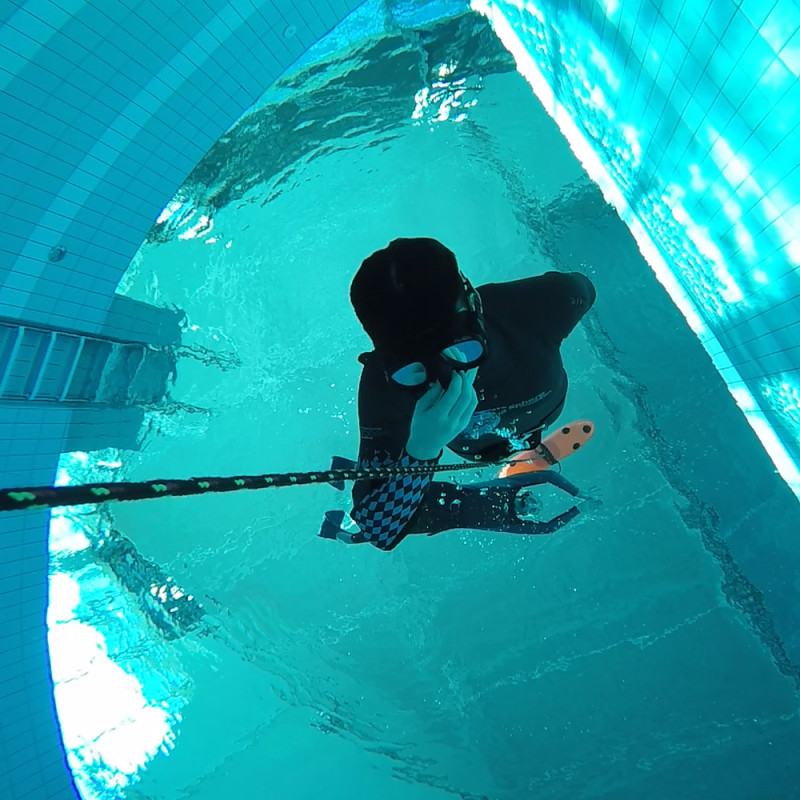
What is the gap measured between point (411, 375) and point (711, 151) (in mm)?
1435

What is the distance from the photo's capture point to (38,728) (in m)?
4.27

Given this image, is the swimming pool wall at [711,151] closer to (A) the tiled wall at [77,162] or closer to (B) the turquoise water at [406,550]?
(B) the turquoise water at [406,550]

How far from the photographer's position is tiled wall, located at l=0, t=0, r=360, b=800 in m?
3.15

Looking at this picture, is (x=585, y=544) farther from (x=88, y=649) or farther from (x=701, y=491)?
(x=88, y=649)

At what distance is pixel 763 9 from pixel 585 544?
13.8 ft

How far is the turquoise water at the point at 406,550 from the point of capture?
470cm

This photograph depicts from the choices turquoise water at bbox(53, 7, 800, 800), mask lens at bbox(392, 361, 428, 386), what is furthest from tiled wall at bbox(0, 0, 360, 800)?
mask lens at bbox(392, 361, 428, 386)

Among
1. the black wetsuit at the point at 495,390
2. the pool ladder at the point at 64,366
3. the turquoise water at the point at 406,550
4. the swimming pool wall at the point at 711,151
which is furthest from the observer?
the turquoise water at the point at 406,550

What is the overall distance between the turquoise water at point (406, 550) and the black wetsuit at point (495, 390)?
2.37 metres

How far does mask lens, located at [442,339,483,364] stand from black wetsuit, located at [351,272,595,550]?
0.73ft

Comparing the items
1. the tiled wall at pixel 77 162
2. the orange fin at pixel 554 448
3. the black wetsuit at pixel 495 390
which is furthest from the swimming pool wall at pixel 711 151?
the tiled wall at pixel 77 162

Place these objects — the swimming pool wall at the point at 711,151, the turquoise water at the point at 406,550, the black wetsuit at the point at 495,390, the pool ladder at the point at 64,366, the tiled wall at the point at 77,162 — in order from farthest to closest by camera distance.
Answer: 1. the turquoise water at the point at 406,550
2. the pool ladder at the point at 64,366
3. the tiled wall at the point at 77,162
4. the black wetsuit at the point at 495,390
5. the swimming pool wall at the point at 711,151

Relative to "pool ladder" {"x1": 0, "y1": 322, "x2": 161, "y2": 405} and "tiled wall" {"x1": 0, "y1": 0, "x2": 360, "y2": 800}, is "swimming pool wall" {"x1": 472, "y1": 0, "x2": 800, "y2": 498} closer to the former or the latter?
"tiled wall" {"x1": 0, "y1": 0, "x2": 360, "y2": 800}

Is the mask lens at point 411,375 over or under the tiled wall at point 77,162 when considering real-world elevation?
under
